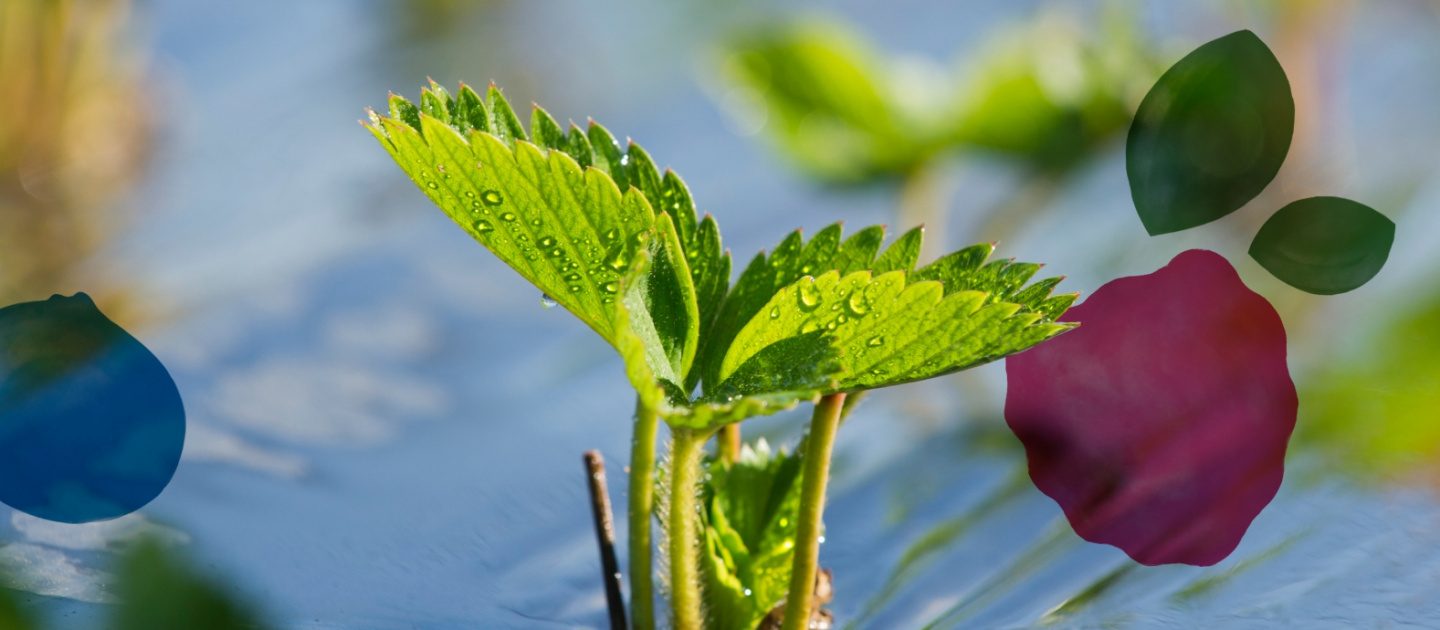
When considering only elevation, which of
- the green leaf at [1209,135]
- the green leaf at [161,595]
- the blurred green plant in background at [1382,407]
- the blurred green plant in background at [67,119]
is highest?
the blurred green plant in background at [67,119]

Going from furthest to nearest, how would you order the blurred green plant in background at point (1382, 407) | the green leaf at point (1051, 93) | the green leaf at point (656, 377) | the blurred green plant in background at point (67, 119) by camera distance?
the blurred green plant in background at point (67, 119) → the green leaf at point (1051, 93) → the blurred green plant in background at point (1382, 407) → the green leaf at point (656, 377)

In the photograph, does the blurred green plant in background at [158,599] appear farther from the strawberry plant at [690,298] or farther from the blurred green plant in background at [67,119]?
the blurred green plant in background at [67,119]

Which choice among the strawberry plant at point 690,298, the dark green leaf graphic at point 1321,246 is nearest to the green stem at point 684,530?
the strawberry plant at point 690,298

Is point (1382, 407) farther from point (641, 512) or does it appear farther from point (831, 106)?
point (831, 106)

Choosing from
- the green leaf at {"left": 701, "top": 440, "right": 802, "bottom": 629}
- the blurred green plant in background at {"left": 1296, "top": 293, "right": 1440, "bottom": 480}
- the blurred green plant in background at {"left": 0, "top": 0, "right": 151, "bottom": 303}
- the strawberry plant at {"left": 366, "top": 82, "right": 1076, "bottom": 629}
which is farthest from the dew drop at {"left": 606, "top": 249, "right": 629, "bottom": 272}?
the blurred green plant in background at {"left": 0, "top": 0, "right": 151, "bottom": 303}

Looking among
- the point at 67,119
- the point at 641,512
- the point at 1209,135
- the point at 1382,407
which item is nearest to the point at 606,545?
the point at 641,512

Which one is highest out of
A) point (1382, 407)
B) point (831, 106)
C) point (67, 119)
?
point (67, 119)
